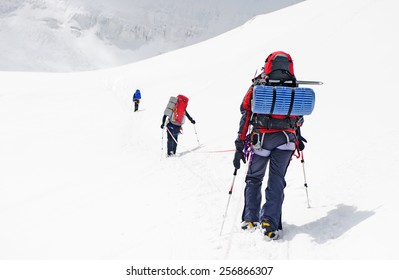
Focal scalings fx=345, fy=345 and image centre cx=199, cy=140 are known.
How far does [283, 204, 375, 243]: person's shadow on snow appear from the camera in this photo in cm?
477

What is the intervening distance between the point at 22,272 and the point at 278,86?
4.35m

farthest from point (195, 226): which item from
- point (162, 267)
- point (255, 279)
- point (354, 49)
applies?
point (354, 49)

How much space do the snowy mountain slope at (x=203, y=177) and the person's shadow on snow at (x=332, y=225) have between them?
2cm

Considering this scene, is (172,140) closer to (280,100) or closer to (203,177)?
(203,177)

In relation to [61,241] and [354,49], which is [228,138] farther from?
[354,49]

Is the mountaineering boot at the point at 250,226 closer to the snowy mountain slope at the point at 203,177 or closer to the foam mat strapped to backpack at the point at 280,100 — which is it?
the snowy mountain slope at the point at 203,177

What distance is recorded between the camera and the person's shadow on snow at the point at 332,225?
15.6 ft

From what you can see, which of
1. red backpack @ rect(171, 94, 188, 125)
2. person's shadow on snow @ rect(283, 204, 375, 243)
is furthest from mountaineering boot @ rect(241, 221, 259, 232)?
red backpack @ rect(171, 94, 188, 125)

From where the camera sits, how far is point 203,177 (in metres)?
8.73

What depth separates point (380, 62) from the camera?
1315cm

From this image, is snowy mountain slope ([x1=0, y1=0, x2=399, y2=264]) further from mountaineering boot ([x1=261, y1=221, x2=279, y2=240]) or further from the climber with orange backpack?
the climber with orange backpack

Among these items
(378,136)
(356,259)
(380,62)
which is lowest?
(356,259)

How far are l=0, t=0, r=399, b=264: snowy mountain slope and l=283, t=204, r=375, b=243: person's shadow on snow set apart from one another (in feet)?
0.07

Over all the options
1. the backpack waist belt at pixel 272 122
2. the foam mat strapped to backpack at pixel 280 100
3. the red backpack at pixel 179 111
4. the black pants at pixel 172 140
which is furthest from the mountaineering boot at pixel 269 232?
the red backpack at pixel 179 111
